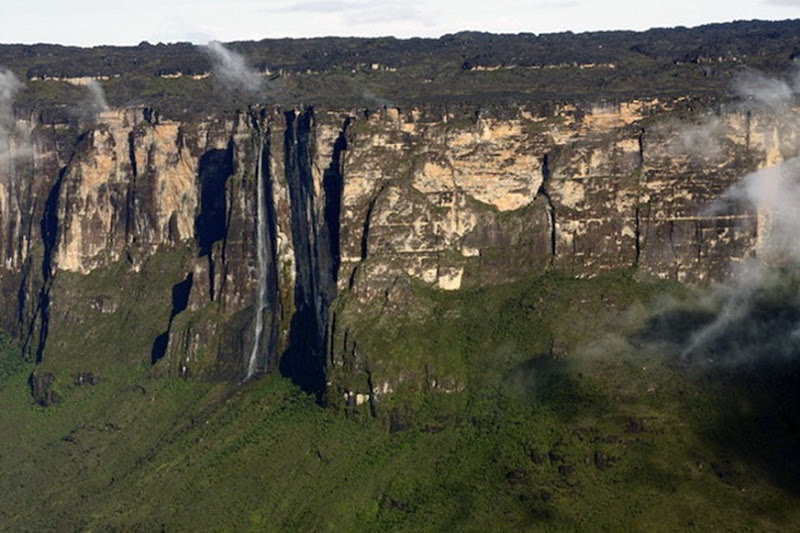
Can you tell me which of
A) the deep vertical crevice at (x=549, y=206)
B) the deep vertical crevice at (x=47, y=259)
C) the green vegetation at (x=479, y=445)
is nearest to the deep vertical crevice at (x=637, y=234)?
the green vegetation at (x=479, y=445)

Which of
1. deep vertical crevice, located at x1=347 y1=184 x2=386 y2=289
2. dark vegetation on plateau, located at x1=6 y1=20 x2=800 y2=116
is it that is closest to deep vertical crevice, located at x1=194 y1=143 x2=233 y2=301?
dark vegetation on plateau, located at x1=6 y1=20 x2=800 y2=116

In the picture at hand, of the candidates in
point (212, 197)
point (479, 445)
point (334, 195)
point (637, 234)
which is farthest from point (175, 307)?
point (637, 234)

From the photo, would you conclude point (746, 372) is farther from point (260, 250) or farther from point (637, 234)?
point (260, 250)

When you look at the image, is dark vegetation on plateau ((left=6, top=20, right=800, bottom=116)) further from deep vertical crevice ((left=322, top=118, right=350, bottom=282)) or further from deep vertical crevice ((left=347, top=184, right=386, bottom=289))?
deep vertical crevice ((left=347, top=184, right=386, bottom=289))

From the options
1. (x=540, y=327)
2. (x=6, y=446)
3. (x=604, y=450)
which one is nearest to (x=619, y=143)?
(x=540, y=327)

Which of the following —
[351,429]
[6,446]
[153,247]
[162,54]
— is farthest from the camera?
[162,54]

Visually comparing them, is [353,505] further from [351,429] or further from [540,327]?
[540,327]

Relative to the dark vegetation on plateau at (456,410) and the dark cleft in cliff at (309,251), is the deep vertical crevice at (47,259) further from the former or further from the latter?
the dark cleft in cliff at (309,251)
